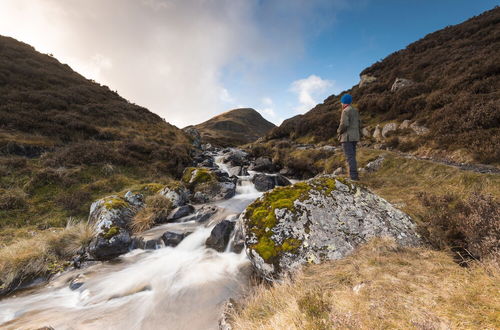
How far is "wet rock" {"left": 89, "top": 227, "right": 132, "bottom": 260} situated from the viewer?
20.7ft

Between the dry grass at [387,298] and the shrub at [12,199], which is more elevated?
the shrub at [12,199]

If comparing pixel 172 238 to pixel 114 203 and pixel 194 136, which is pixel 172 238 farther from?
pixel 194 136

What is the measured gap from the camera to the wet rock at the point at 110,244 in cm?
630

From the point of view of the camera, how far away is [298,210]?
16.4ft

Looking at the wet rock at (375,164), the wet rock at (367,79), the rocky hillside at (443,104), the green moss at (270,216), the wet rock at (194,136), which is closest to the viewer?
the green moss at (270,216)

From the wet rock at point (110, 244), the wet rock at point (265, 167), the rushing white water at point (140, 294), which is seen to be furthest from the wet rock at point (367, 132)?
the wet rock at point (110, 244)

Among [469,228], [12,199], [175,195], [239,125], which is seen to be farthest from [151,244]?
[239,125]

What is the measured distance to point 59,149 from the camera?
13438 millimetres

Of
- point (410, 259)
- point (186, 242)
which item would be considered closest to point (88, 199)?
point (186, 242)

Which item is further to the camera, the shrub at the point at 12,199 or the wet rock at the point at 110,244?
the shrub at the point at 12,199

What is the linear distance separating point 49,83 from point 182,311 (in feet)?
103

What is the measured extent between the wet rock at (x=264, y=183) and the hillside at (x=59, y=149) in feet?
20.7

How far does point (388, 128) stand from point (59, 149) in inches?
911

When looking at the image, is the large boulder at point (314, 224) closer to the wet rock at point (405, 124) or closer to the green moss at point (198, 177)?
the green moss at point (198, 177)
